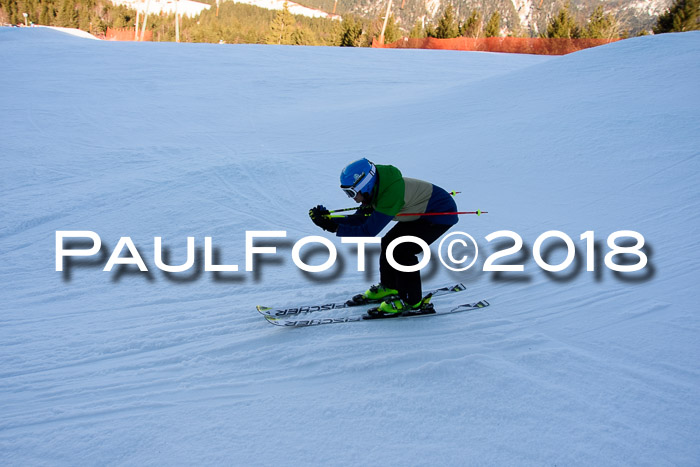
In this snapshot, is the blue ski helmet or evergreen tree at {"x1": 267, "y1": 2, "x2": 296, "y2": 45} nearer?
the blue ski helmet

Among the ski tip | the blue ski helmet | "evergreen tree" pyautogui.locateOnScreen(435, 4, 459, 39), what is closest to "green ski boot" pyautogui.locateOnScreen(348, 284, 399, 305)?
the ski tip

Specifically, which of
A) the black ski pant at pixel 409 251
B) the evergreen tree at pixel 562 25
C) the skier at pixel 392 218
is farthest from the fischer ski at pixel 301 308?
the evergreen tree at pixel 562 25

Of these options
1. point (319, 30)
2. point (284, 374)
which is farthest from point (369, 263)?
point (319, 30)

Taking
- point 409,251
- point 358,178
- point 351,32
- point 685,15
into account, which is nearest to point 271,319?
point 409,251

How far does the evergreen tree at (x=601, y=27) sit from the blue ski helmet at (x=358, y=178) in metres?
41.4

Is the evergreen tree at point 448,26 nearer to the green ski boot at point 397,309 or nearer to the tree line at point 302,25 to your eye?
the tree line at point 302,25

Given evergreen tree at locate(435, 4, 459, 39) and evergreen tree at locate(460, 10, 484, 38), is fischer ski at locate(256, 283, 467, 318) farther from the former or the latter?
evergreen tree at locate(460, 10, 484, 38)

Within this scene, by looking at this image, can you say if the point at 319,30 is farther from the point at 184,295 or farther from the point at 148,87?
the point at 184,295

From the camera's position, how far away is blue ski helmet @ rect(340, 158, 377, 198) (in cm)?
346

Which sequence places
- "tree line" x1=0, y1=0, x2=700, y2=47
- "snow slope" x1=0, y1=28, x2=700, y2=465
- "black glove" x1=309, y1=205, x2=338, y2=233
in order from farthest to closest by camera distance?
"tree line" x1=0, y1=0, x2=700, y2=47 → "black glove" x1=309, y1=205, x2=338, y2=233 → "snow slope" x1=0, y1=28, x2=700, y2=465

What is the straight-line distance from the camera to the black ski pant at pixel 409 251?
3.88m

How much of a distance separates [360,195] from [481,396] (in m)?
1.67

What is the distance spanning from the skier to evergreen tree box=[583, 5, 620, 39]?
41.0m

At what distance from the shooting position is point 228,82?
1452 cm
